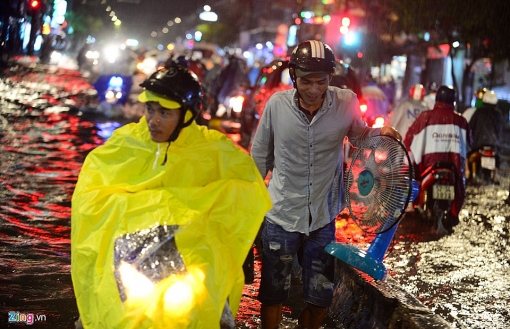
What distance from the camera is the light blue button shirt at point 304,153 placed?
474 centimetres

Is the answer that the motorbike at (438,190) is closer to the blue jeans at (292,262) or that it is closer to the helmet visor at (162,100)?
the blue jeans at (292,262)

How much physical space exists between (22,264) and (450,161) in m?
5.36

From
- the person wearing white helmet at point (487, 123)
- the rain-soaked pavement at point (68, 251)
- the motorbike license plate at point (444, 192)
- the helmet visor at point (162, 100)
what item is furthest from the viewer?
the person wearing white helmet at point (487, 123)

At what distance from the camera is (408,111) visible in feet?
40.9

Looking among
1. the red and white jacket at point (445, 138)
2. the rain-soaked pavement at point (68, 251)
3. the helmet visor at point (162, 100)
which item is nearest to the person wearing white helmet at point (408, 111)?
the rain-soaked pavement at point (68, 251)

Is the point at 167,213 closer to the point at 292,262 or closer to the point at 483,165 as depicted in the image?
the point at 292,262

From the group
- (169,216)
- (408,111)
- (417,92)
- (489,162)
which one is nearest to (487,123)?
(489,162)

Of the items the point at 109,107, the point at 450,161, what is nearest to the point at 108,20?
the point at 109,107

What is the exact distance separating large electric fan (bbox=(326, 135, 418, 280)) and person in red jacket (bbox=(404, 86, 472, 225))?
440 centimetres

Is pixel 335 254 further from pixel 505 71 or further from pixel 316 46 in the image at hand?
pixel 505 71

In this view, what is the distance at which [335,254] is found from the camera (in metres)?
4.61

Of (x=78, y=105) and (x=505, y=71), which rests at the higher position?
(x=505, y=71)

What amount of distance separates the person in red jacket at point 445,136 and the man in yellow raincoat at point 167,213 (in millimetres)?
5549

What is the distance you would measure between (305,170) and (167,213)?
1.44 meters
